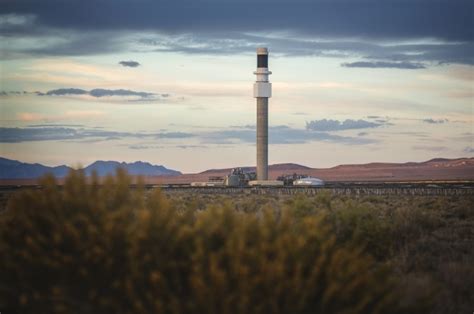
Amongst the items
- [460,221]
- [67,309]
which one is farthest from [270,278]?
[460,221]

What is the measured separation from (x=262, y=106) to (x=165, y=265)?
8291 centimetres

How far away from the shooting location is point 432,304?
16.1 meters

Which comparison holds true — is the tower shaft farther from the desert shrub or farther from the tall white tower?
the desert shrub

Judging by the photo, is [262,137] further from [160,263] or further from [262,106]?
[160,263]

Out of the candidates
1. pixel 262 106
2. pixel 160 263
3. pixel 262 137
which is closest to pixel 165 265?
pixel 160 263

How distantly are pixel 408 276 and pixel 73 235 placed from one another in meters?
9.16

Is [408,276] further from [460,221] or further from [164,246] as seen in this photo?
[460,221]

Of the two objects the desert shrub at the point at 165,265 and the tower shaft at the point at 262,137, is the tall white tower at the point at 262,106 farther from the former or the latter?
the desert shrub at the point at 165,265

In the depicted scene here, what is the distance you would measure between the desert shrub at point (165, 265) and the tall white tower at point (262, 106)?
266 ft

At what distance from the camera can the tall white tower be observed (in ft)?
317

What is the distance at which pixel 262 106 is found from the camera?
96.9 metres

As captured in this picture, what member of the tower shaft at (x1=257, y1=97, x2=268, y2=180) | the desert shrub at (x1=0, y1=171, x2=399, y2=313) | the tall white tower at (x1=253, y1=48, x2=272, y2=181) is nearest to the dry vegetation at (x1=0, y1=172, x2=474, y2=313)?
the desert shrub at (x1=0, y1=171, x2=399, y2=313)

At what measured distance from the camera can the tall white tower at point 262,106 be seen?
317ft

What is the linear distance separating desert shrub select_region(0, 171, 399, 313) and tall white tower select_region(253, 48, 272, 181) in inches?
3190
